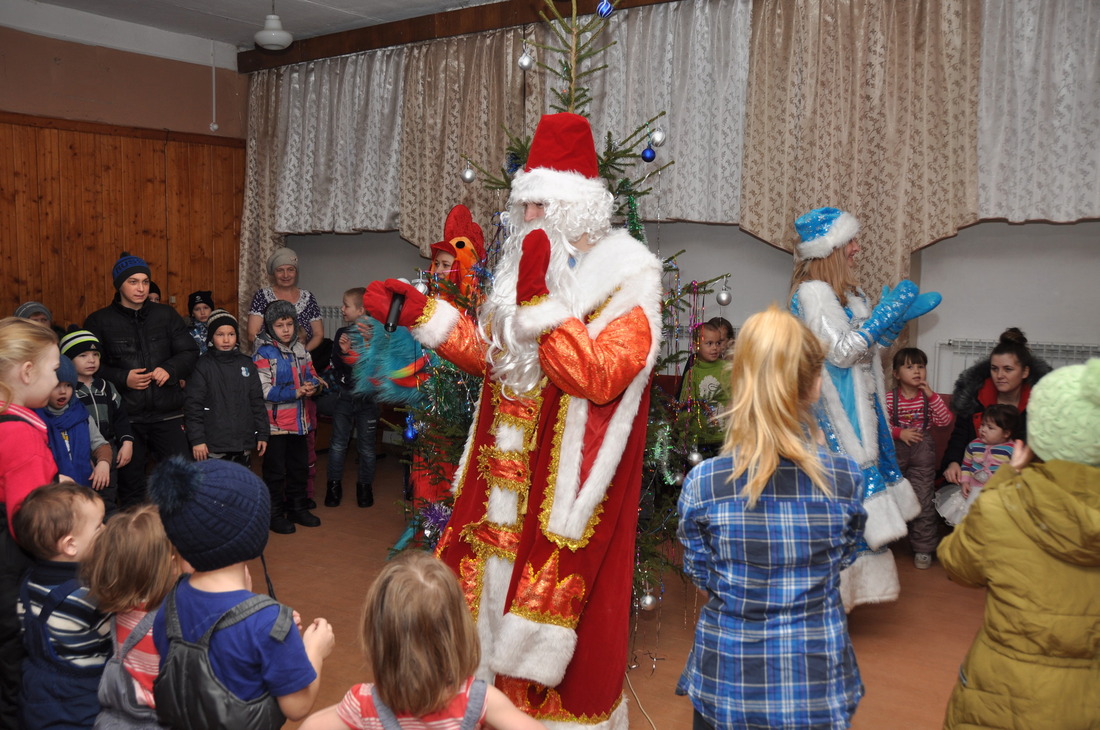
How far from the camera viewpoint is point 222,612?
1.59 metres

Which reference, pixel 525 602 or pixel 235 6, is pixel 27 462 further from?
pixel 235 6

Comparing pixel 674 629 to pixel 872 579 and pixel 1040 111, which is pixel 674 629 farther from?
pixel 1040 111

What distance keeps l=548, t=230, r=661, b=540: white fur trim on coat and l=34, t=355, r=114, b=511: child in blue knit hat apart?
187 centimetres

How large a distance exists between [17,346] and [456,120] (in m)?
4.21

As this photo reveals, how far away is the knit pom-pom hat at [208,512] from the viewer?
1576 millimetres

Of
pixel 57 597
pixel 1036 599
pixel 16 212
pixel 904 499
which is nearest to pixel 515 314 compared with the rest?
pixel 57 597

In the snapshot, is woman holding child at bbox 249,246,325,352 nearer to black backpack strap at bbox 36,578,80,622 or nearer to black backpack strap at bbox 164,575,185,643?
black backpack strap at bbox 36,578,80,622

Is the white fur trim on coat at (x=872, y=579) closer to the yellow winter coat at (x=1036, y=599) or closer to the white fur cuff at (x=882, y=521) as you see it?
the white fur cuff at (x=882, y=521)

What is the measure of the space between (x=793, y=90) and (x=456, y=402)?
8.60 ft

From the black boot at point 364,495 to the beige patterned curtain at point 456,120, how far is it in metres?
1.80

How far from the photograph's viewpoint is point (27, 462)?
2371 mm

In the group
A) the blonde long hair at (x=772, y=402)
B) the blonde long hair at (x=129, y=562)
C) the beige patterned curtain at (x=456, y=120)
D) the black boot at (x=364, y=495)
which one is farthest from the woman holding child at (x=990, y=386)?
the blonde long hair at (x=129, y=562)

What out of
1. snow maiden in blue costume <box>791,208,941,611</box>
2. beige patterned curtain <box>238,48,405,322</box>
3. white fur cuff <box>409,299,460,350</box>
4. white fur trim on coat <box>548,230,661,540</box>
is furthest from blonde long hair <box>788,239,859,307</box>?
beige patterned curtain <box>238,48,405,322</box>

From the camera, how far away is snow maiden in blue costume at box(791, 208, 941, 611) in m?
3.50
